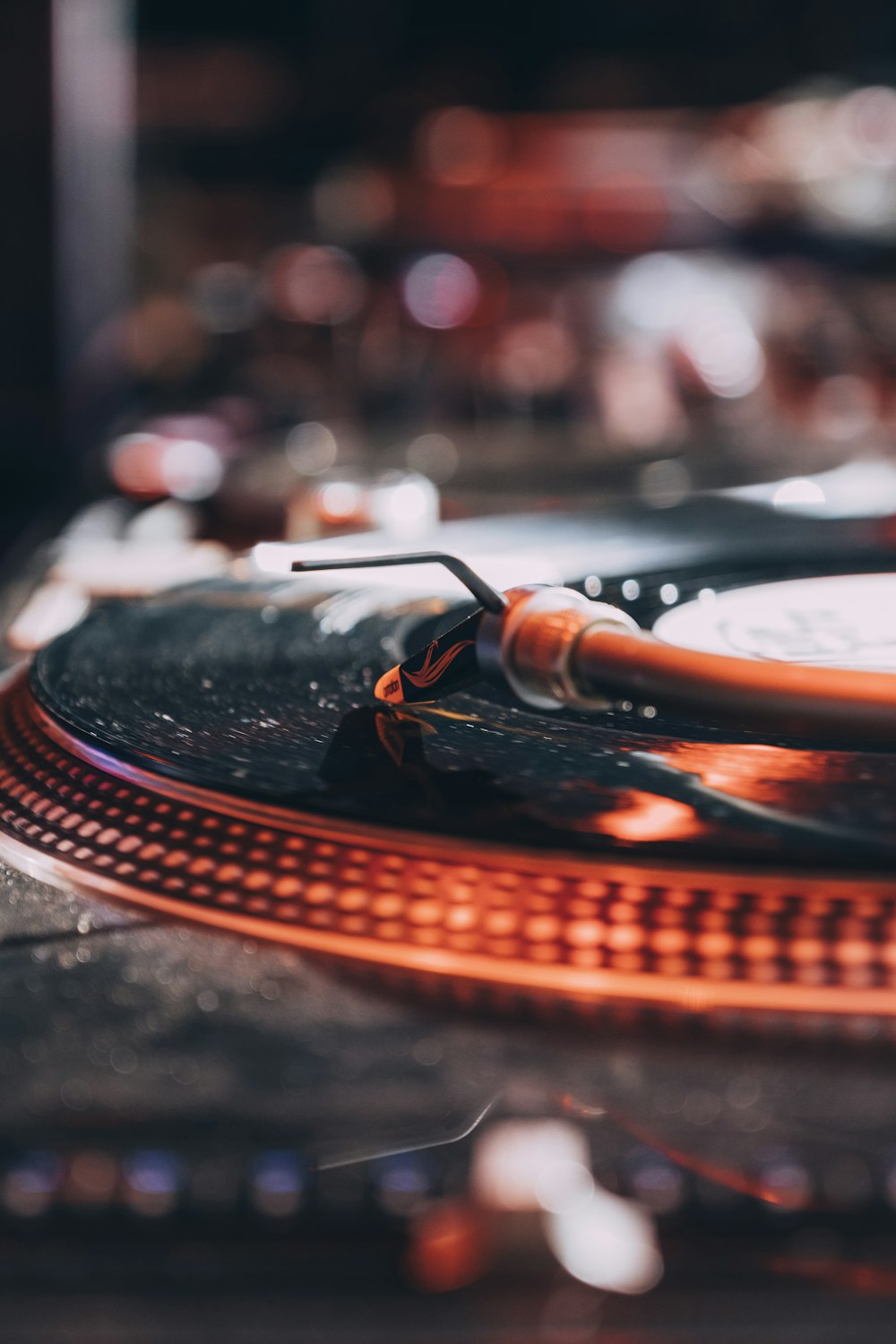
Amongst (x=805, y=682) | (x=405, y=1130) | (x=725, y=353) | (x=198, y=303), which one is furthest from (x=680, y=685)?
(x=198, y=303)

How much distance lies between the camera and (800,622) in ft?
2.26

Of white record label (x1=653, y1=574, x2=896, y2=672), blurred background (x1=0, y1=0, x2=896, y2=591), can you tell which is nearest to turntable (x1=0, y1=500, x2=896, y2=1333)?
white record label (x1=653, y1=574, x2=896, y2=672)

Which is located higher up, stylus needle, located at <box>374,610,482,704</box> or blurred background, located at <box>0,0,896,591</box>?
stylus needle, located at <box>374,610,482,704</box>

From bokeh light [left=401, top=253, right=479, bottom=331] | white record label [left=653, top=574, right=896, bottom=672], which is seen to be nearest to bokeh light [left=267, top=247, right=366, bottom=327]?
bokeh light [left=401, top=253, right=479, bottom=331]

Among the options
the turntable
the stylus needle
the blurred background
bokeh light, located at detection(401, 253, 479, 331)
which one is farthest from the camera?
bokeh light, located at detection(401, 253, 479, 331)

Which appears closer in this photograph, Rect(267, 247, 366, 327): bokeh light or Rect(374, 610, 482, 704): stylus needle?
Rect(374, 610, 482, 704): stylus needle

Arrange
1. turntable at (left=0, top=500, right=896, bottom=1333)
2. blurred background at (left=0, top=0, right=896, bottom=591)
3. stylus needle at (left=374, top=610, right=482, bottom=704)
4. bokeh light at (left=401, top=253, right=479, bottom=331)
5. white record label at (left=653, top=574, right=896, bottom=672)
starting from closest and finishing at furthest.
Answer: turntable at (left=0, top=500, right=896, bottom=1333) < stylus needle at (left=374, top=610, right=482, bottom=704) < white record label at (left=653, top=574, right=896, bottom=672) < blurred background at (left=0, top=0, right=896, bottom=591) < bokeh light at (left=401, top=253, right=479, bottom=331)

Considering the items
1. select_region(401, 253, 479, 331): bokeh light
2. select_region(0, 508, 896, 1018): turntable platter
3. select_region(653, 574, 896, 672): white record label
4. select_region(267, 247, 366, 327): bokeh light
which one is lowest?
→ select_region(267, 247, 366, 327): bokeh light

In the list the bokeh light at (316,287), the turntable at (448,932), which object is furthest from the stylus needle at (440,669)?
the bokeh light at (316,287)

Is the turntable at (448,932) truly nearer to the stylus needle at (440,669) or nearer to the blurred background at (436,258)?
the stylus needle at (440,669)

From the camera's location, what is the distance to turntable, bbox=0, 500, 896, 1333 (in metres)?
0.31

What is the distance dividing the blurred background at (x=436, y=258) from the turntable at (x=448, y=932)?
50 centimetres

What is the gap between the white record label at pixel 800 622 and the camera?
0.62m

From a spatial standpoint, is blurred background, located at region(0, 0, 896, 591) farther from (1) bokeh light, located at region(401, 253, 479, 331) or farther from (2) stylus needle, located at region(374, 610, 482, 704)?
(2) stylus needle, located at region(374, 610, 482, 704)
